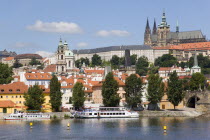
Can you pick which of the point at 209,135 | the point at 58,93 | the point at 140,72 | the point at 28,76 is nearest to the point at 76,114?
the point at 58,93

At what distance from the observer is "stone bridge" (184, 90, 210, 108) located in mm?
100625

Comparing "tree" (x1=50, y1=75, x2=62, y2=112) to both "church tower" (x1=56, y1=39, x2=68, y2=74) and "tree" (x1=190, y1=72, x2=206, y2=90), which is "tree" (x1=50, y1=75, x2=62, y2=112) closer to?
"tree" (x1=190, y1=72, x2=206, y2=90)

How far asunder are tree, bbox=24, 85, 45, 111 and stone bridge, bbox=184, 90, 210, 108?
27794 millimetres

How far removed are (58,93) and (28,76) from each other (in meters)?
18.8

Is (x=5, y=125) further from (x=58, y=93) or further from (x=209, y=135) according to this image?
(x=209, y=135)

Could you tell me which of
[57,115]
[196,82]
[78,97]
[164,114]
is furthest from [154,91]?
[196,82]

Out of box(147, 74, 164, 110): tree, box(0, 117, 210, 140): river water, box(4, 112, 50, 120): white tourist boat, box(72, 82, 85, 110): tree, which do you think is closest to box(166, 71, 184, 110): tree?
box(147, 74, 164, 110): tree

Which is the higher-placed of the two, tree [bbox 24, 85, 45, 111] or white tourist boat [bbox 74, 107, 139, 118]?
tree [bbox 24, 85, 45, 111]

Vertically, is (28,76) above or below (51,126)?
above

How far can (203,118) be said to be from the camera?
9050cm

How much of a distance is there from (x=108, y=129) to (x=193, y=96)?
35.3 meters

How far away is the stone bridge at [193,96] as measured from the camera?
3962 inches

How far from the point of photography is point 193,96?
102 metres

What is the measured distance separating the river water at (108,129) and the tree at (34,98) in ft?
16.5
